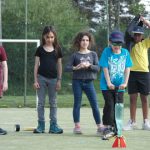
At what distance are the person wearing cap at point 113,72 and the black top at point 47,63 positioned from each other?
0.81 m

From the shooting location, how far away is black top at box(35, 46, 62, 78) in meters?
9.31

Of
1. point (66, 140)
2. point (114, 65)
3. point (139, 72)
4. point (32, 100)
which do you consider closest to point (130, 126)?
point (139, 72)

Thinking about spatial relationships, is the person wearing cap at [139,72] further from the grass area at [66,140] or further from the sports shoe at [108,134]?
the sports shoe at [108,134]

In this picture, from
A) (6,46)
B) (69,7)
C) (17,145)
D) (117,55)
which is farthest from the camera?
(69,7)

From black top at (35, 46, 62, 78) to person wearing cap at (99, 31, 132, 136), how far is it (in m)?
0.81

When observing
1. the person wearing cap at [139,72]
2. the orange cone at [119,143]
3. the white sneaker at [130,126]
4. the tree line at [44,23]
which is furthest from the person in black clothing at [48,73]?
the tree line at [44,23]

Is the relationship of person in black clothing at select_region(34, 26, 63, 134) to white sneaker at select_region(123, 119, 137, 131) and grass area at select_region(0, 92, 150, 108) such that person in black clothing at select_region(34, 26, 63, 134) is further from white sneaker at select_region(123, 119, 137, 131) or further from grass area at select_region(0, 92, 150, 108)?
grass area at select_region(0, 92, 150, 108)

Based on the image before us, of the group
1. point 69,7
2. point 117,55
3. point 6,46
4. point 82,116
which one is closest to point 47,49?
point 117,55

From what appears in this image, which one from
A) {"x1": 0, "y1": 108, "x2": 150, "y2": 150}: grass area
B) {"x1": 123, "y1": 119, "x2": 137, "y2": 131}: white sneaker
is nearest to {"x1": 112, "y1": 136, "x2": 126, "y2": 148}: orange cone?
{"x1": 0, "y1": 108, "x2": 150, "y2": 150}: grass area

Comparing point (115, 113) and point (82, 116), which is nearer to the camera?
point (115, 113)

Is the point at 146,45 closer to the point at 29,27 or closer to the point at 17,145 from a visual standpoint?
the point at 17,145

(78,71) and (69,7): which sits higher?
(69,7)

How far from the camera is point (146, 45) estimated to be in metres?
10.0

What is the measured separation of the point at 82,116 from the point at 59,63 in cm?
330
